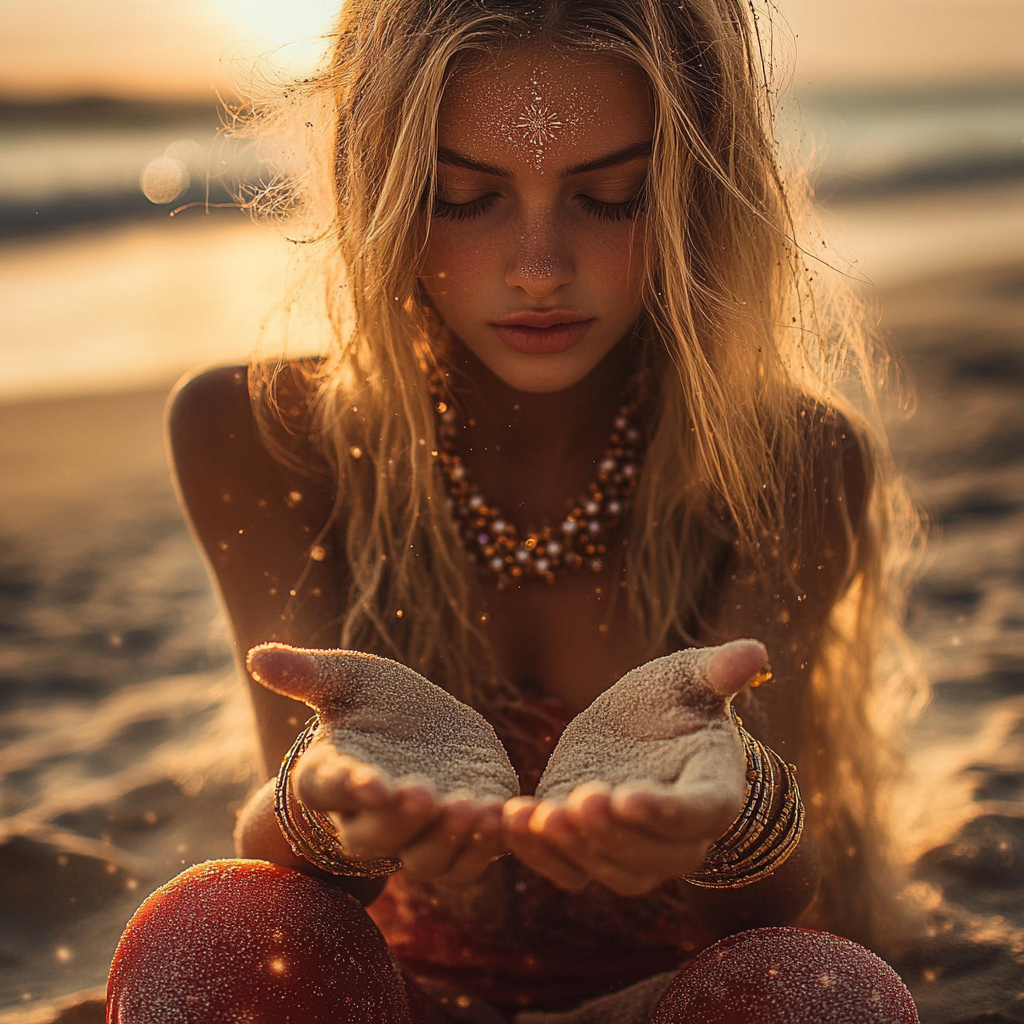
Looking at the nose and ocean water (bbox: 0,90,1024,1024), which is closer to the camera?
the nose

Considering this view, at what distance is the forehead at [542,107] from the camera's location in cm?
136

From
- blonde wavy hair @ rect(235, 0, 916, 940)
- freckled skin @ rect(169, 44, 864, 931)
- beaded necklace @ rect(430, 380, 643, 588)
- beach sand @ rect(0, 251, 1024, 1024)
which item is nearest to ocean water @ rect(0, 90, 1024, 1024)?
beach sand @ rect(0, 251, 1024, 1024)

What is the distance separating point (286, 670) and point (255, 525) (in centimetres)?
69

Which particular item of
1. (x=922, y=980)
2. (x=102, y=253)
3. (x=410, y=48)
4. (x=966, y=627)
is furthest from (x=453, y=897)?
(x=102, y=253)

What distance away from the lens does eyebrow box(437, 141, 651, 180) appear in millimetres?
1384

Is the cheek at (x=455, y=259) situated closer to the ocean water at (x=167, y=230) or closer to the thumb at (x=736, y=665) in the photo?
the ocean water at (x=167, y=230)

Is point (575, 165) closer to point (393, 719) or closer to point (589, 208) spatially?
point (589, 208)

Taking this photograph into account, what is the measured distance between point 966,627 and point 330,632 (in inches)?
88.2

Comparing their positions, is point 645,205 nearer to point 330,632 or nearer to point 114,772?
point 330,632

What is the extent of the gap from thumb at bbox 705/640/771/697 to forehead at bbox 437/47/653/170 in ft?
2.42

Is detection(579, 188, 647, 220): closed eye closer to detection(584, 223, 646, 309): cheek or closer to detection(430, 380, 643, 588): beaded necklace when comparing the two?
detection(584, 223, 646, 309): cheek

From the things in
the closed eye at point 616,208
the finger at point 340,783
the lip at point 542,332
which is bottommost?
the finger at point 340,783

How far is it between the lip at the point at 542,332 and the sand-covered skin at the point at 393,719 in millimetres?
571

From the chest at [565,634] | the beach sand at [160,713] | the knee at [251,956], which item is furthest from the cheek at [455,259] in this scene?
the beach sand at [160,713]
